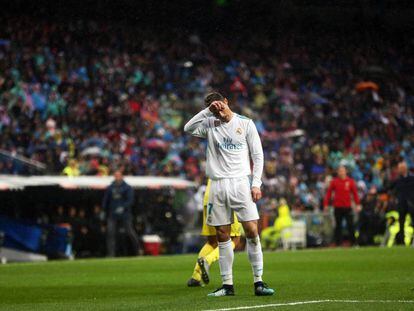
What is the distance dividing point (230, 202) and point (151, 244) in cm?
1525

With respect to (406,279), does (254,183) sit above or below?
above

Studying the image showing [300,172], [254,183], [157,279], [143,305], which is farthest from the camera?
[300,172]

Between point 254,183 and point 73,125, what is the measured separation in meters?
21.2

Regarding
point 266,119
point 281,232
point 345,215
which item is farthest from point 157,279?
point 266,119

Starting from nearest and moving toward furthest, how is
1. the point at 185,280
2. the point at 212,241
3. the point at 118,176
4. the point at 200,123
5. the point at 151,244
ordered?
the point at 200,123
the point at 212,241
the point at 185,280
the point at 118,176
the point at 151,244

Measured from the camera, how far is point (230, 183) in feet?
36.6

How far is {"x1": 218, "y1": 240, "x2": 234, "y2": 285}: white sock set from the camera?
1109 cm

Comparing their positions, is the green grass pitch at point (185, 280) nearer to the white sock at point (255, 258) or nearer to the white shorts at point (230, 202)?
the white sock at point (255, 258)

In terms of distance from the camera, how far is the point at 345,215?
2572cm

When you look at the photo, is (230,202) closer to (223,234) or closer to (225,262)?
(223,234)

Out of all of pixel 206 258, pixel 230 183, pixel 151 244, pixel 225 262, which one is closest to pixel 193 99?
pixel 151 244

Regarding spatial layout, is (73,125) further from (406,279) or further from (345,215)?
(406,279)

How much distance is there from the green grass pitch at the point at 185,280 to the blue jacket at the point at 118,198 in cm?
313

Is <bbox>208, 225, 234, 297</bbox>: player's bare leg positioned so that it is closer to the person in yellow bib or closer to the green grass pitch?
the green grass pitch
